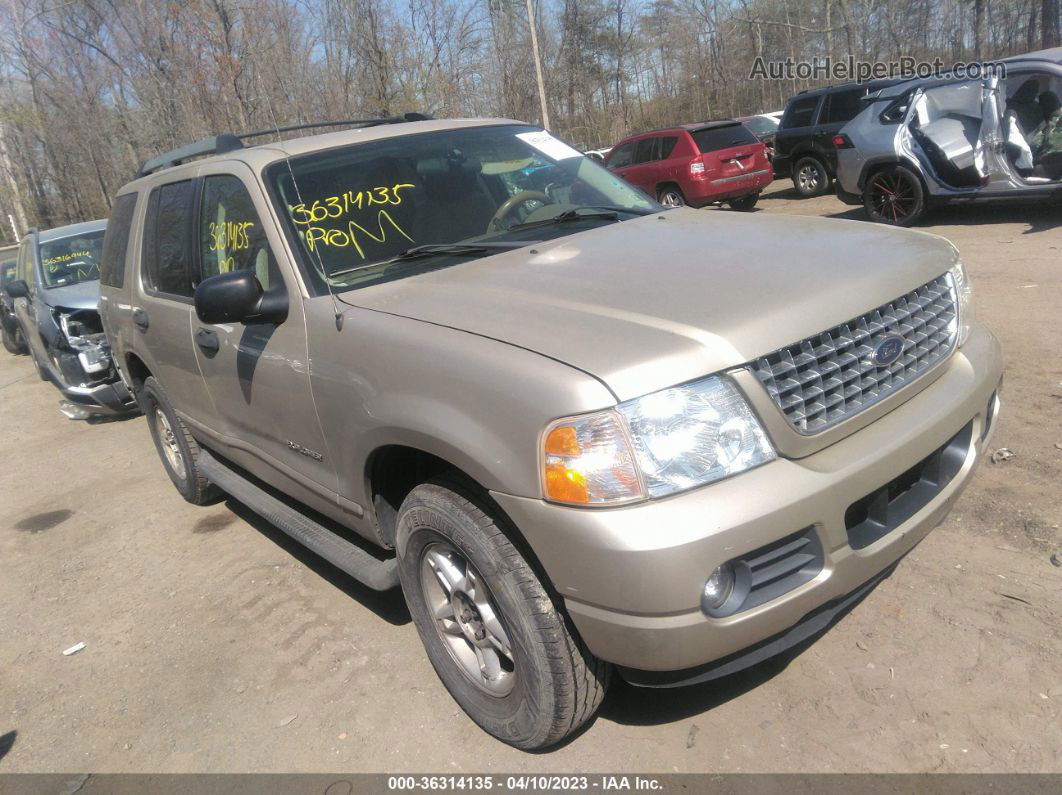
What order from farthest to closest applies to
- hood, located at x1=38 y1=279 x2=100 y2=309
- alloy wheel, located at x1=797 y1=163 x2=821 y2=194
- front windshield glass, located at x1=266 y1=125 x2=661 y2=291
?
alloy wheel, located at x1=797 y1=163 x2=821 y2=194, hood, located at x1=38 y1=279 x2=100 y2=309, front windshield glass, located at x1=266 y1=125 x2=661 y2=291

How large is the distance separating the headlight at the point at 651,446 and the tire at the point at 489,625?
379 mm

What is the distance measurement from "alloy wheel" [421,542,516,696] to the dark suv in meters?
13.1

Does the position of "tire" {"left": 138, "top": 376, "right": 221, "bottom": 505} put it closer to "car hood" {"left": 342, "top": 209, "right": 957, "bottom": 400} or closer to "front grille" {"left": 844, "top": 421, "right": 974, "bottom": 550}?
"car hood" {"left": 342, "top": 209, "right": 957, "bottom": 400}

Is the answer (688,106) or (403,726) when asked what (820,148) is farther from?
(688,106)

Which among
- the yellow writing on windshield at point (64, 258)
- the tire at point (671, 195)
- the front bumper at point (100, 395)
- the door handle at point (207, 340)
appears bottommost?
the front bumper at point (100, 395)

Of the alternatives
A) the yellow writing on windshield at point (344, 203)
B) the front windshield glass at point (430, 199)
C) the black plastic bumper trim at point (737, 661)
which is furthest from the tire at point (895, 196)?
the black plastic bumper trim at point (737, 661)

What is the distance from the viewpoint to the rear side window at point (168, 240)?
4.06 meters

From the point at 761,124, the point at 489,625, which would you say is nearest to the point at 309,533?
the point at 489,625

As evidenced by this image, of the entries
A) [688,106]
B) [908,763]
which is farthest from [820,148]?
[688,106]

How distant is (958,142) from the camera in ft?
32.0

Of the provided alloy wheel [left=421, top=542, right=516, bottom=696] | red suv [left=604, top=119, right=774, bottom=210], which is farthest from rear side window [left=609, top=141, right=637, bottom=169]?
alloy wheel [left=421, top=542, right=516, bottom=696]

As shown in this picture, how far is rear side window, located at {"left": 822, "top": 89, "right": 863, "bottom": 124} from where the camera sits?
13953 mm

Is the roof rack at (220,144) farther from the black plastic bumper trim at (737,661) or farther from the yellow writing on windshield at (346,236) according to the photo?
the black plastic bumper trim at (737,661)

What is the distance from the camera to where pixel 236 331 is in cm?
349
